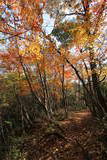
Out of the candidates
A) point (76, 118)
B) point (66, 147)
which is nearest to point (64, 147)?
point (66, 147)

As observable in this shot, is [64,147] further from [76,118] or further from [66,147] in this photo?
[76,118]

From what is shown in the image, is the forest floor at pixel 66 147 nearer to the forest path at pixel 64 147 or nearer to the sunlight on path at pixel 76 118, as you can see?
the forest path at pixel 64 147

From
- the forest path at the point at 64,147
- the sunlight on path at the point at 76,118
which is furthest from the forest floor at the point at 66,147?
the sunlight on path at the point at 76,118

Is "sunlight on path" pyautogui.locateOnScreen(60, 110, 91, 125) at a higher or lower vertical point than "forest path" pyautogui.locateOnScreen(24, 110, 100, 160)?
higher

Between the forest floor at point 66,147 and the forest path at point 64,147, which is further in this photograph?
the forest path at point 64,147

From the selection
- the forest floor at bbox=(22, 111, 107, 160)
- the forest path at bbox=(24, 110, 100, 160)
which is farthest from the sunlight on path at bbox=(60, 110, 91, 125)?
the forest path at bbox=(24, 110, 100, 160)

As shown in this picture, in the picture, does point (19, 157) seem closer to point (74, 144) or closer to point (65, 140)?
point (65, 140)

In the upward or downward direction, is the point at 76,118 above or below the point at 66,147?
above

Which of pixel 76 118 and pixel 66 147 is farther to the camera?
pixel 76 118

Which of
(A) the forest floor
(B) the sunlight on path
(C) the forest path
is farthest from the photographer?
(B) the sunlight on path

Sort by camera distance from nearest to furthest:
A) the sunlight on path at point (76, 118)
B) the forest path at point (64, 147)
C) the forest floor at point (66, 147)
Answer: the forest floor at point (66, 147)
the forest path at point (64, 147)
the sunlight on path at point (76, 118)

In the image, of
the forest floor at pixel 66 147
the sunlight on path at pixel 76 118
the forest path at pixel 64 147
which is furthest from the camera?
the sunlight on path at pixel 76 118

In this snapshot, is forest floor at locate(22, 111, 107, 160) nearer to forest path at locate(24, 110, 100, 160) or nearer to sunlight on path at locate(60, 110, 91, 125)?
forest path at locate(24, 110, 100, 160)

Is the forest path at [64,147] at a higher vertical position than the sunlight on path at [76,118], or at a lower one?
lower
